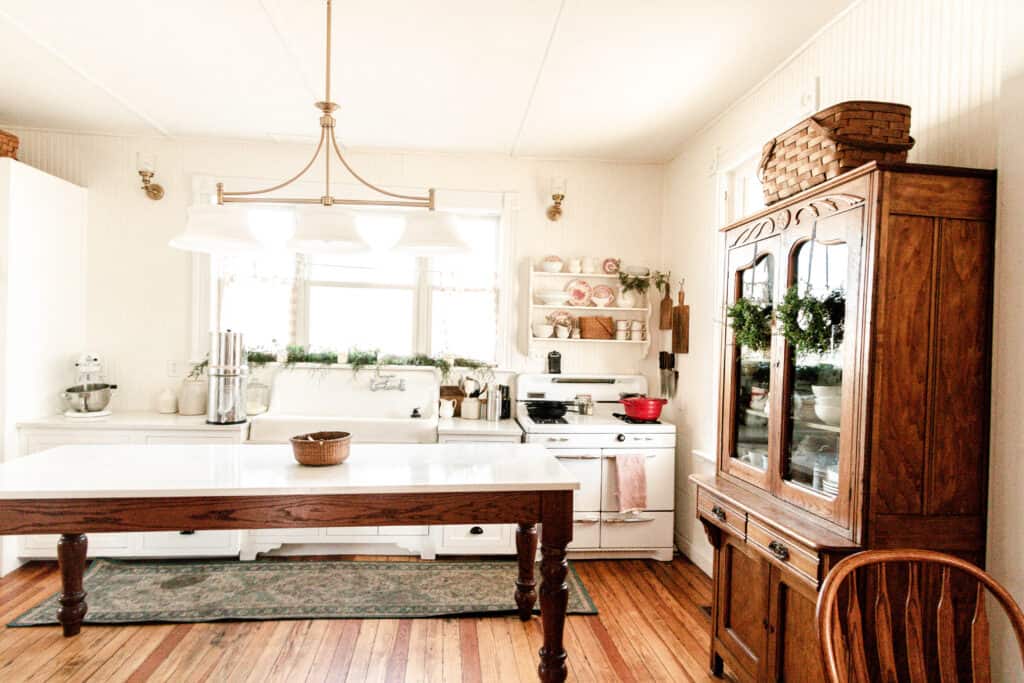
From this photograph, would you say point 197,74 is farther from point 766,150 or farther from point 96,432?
point 766,150

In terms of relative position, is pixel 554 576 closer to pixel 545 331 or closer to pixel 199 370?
pixel 545 331

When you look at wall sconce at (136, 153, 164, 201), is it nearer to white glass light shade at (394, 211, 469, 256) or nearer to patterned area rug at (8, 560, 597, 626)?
patterned area rug at (8, 560, 597, 626)

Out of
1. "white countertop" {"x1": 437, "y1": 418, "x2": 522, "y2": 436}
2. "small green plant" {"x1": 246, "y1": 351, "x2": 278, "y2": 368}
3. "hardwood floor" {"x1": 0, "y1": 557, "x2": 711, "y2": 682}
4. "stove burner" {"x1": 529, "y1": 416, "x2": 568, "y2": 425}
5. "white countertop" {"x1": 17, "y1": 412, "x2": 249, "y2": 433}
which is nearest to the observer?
"hardwood floor" {"x1": 0, "y1": 557, "x2": 711, "y2": 682}

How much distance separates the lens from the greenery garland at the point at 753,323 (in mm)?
2328

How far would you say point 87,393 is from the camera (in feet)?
12.6

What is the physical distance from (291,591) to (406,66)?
292 cm

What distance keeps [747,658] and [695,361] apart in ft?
6.58

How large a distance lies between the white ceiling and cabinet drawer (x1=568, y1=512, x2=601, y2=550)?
2.54 meters

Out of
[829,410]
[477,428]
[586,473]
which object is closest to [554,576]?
[829,410]

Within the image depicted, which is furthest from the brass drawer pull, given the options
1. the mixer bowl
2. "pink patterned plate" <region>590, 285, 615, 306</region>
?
the mixer bowl

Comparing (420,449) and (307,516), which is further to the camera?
(420,449)

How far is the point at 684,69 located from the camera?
2.99 meters

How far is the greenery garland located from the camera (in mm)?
2328

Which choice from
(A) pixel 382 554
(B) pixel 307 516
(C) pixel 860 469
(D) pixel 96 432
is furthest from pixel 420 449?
(D) pixel 96 432
